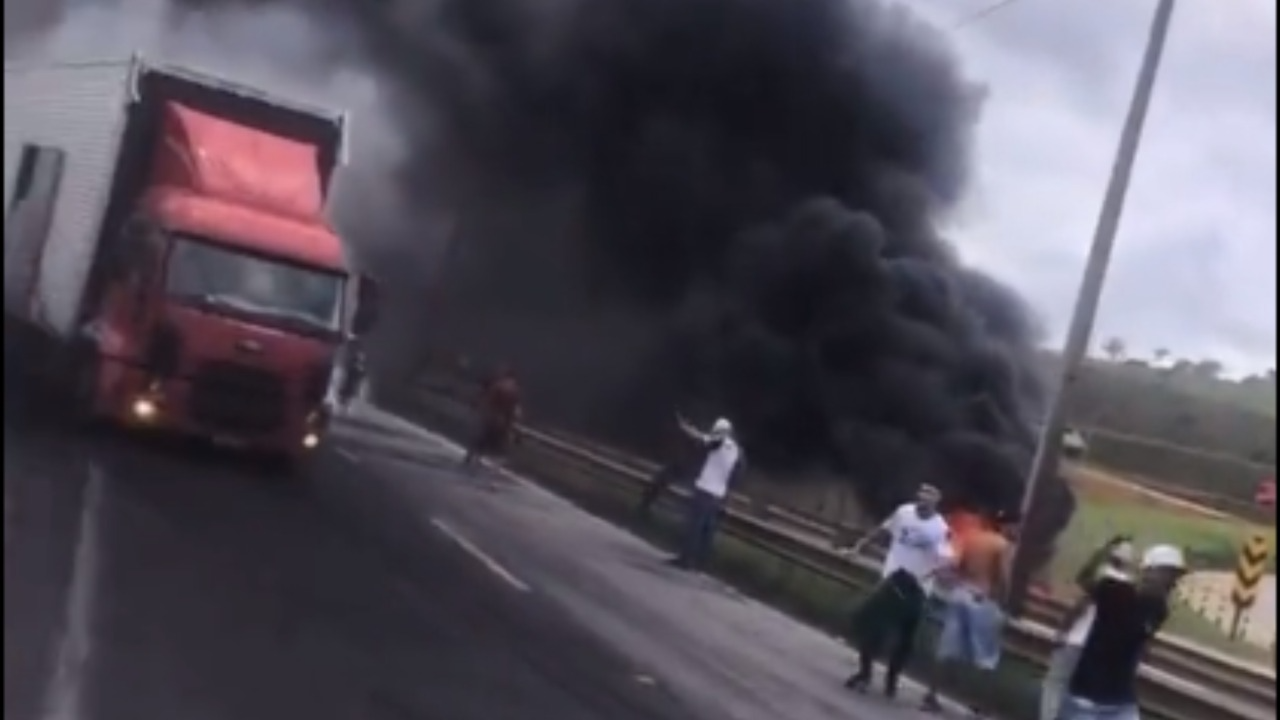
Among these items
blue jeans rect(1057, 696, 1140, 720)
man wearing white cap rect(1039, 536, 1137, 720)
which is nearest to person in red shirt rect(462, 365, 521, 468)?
man wearing white cap rect(1039, 536, 1137, 720)

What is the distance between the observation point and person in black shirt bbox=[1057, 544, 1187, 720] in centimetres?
406

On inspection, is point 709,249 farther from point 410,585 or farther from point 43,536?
point 43,536

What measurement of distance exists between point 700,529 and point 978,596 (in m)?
0.52

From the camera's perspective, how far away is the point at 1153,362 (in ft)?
13.6

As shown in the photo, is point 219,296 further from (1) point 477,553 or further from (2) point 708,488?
(2) point 708,488

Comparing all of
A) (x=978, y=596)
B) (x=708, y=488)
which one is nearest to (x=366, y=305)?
(x=708, y=488)

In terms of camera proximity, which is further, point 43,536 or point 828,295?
point 828,295

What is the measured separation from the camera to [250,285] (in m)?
3.42

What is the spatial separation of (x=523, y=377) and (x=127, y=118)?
705 millimetres

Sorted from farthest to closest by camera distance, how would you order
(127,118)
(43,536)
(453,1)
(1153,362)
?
(1153,362) < (453,1) < (127,118) < (43,536)

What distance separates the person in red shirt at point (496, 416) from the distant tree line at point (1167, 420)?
0.88 metres

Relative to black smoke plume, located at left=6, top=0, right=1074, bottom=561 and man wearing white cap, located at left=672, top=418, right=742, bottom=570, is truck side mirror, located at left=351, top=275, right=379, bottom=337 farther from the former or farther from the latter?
man wearing white cap, located at left=672, top=418, right=742, bottom=570

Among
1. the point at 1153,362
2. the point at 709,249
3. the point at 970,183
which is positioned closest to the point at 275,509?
the point at 709,249

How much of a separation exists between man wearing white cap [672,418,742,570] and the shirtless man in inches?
16.6
